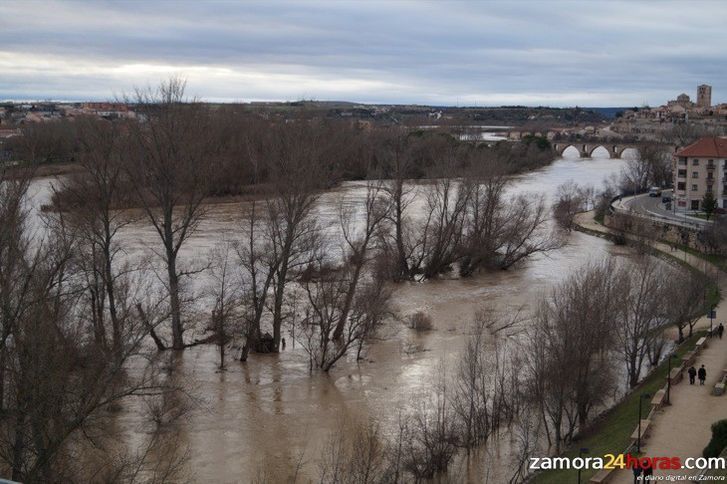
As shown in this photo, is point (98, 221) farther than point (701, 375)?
Yes

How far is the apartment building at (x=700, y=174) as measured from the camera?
39625 millimetres

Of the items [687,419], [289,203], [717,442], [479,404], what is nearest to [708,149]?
[289,203]

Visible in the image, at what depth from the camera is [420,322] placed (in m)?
20.2

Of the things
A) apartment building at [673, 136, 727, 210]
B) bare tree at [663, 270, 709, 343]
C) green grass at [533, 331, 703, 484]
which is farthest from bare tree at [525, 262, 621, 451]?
apartment building at [673, 136, 727, 210]

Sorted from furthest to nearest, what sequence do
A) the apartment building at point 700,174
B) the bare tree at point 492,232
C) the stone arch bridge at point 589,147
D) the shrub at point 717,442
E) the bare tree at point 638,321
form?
the stone arch bridge at point 589,147 < the apartment building at point 700,174 < the bare tree at point 492,232 < the bare tree at point 638,321 < the shrub at point 717,442

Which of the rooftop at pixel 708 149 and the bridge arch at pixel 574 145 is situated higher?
the rooftop at pixel 708 149

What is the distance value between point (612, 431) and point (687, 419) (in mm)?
1158

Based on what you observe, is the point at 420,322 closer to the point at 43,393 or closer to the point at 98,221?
the point at 98,221

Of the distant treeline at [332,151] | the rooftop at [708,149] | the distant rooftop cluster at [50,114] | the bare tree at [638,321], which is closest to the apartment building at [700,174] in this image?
the rooftop at [708,149]

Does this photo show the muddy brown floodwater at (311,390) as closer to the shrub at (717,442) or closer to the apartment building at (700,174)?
the shrub at (717,442)

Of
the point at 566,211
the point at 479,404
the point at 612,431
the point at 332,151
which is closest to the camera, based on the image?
the point at 612,431

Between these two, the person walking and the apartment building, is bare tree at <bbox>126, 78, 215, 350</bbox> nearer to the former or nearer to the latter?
the person walking

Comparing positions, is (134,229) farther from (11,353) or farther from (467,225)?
(11,353)

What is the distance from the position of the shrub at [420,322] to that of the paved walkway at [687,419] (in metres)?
6.36
